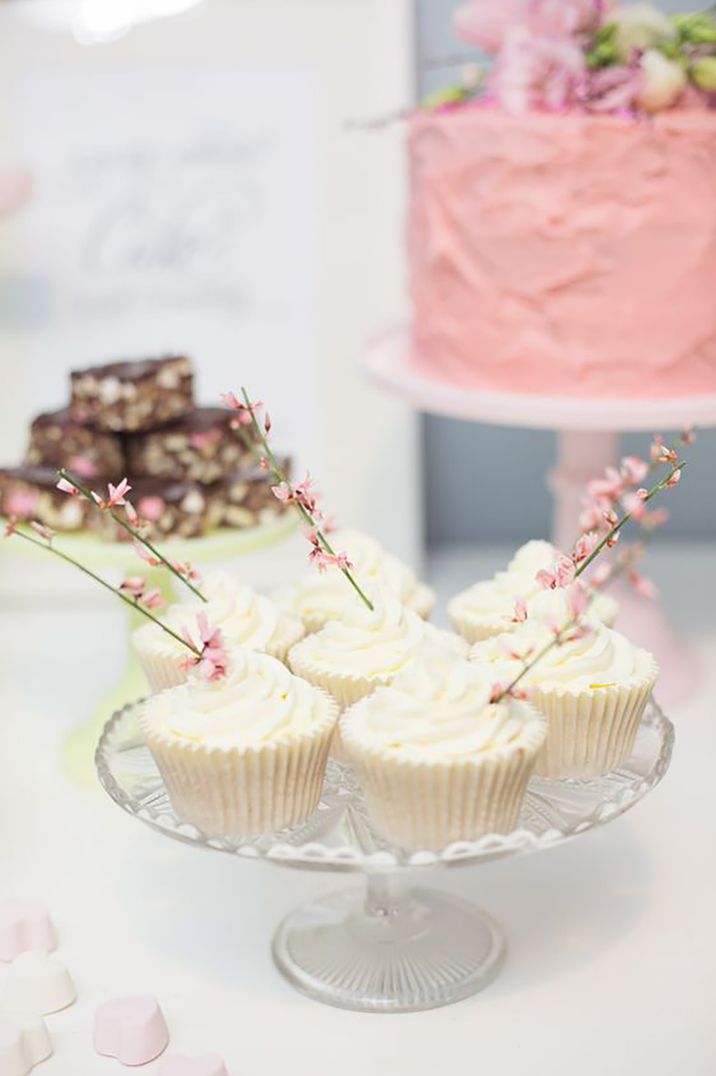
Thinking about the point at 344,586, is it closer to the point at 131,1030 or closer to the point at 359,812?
the point at 359,812

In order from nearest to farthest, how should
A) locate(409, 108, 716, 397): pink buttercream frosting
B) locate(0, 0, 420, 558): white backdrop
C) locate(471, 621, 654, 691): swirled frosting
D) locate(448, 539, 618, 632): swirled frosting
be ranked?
1. locate(471, 621, 654, 691): swirled frosting
2. locate(448, 539, 618, 632): swirled frosting
3. locate(409, 108, 716, 397): pink buttercream frosting
4. locate(0, 0, 420, 558): white backdrop

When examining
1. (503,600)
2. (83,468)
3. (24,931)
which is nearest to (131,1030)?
(24,931)

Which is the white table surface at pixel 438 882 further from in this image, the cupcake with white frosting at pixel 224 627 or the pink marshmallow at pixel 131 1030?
the cupcake with white frosting at pixel 224 627

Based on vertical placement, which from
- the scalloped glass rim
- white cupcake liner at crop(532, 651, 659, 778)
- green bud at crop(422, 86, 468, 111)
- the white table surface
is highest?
green bud at crop(422, 86, 468, 111)

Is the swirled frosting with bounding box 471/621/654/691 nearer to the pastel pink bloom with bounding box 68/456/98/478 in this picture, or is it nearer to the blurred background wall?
the pastel pink bloom with bounding box 68/456/98/478

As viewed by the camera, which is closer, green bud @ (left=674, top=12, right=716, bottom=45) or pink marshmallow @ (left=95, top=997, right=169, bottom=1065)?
pink marshmallow @ (left=95, top=997, right=169, bottom=1065)

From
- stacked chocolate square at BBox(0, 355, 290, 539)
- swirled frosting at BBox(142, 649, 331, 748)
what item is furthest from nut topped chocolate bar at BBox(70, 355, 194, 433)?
swirled frosting at BBox(142, 649, 331, 748)
